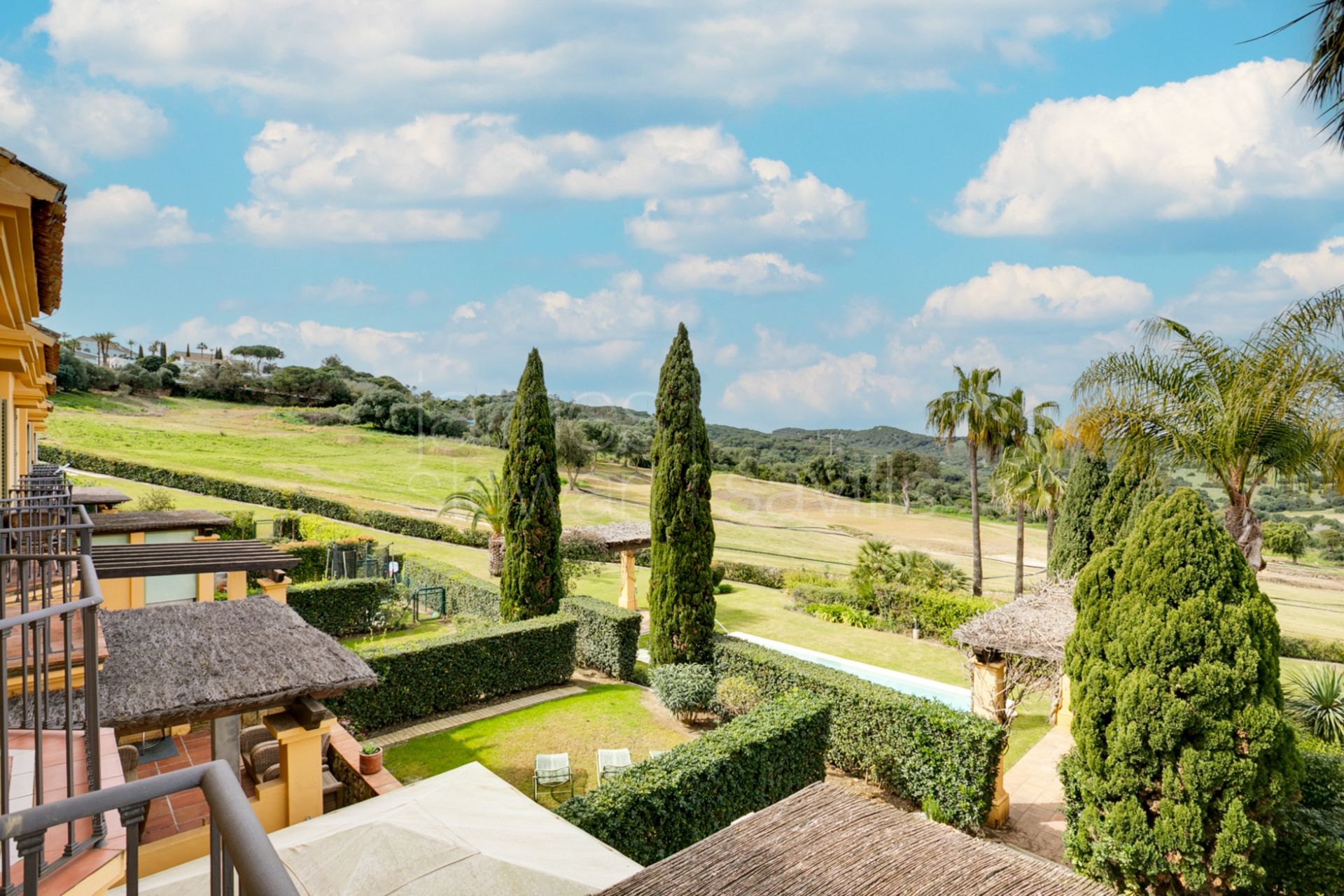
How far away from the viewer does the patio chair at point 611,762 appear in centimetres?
1070

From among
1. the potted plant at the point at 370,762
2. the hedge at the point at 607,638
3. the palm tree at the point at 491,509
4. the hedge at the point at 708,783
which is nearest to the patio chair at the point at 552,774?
the hedge at the point at 708,783

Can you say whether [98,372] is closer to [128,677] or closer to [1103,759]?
[128,677]

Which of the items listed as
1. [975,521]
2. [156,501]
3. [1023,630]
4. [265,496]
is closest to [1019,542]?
[975,521]

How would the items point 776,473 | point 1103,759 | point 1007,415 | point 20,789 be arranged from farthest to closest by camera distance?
1. point 776,473
2. point 1007,415
3. point 1103,759
4. point 20,789

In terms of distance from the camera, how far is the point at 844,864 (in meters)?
5.48

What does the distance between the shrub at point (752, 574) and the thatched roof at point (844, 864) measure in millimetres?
22702

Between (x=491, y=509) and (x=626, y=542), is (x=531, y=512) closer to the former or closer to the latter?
(x=626, y=542)

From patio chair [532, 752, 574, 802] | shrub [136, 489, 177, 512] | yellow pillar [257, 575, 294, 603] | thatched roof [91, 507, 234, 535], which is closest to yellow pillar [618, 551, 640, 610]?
yellow pillar [257, 575, 294, 603]

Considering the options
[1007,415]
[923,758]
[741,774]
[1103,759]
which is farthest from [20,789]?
[1007,415]

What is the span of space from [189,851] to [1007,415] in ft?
84.6

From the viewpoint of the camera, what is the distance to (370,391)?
60.2 metres

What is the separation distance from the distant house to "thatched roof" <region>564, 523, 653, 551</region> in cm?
4757

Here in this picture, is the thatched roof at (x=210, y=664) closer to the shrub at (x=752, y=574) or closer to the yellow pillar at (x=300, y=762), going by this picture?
the yellow pillar at (x=300, y=762)

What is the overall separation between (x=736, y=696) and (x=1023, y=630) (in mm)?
5266
